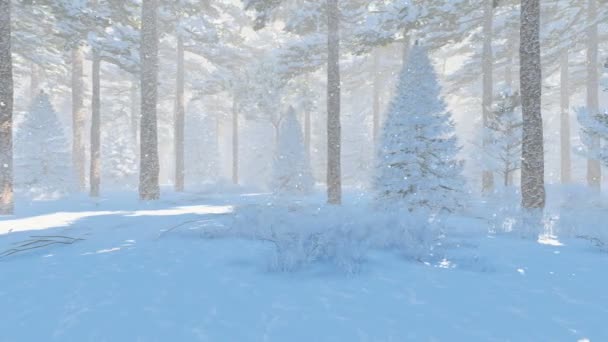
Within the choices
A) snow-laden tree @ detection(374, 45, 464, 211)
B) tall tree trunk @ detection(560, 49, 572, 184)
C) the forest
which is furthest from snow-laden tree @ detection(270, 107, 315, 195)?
tall tree trunk @ detection(560, 49, 572, 184)

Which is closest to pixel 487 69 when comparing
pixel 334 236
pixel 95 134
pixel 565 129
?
pixel 565 129

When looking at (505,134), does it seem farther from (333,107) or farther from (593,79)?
(593,79)

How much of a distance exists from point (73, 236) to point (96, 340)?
4.43m

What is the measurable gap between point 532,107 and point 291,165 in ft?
48.7

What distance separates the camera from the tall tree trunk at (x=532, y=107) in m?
8.77

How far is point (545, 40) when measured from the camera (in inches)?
767

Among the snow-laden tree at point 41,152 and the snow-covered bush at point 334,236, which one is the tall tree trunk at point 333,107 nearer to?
the snow-covered bush at point 334,236

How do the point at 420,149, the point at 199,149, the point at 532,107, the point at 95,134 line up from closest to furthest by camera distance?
the point at 532,107 → the point at 420,149 → the point at 95,134 → the point at 199,149

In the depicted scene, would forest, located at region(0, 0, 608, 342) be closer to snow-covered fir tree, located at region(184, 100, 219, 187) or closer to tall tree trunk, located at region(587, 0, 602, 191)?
tall tree trunk, located at region(587, 0, 602, 191)

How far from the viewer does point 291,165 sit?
Result: 74.2 ft

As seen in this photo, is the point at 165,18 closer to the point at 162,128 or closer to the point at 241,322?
the point at 241,322

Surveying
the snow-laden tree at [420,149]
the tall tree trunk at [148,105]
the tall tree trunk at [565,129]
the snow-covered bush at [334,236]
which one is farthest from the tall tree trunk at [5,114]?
the tall tree trunk at [565,129]

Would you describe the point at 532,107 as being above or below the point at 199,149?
below

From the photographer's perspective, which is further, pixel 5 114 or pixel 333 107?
pixel 333 107
